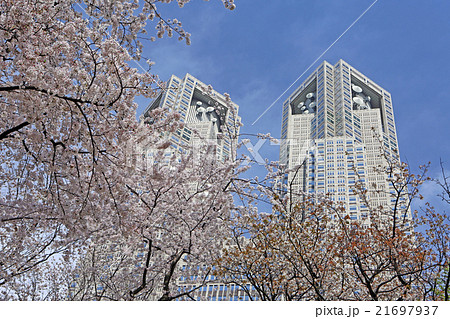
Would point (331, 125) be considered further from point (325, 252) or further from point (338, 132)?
point (325, 252)

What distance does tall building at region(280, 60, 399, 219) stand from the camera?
215 feet

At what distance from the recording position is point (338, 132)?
253ft

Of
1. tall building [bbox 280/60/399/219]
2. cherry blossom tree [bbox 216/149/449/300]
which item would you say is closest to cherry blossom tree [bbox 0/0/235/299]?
cherry blossom tree [bbox 216/149/449/300]

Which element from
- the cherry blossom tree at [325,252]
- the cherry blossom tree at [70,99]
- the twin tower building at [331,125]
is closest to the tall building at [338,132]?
the twin tower building at [331,125]

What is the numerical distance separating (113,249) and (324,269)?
6132 mm

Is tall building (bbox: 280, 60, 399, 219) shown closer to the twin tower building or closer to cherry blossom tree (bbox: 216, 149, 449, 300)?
the twin tower building

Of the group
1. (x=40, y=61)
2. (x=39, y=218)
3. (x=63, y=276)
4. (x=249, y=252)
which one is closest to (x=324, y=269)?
(x=249, y=252)

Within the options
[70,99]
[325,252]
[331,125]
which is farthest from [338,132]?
[70,99]

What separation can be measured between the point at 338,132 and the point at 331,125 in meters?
2.60

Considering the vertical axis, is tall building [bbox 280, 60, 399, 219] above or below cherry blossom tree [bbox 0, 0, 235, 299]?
above

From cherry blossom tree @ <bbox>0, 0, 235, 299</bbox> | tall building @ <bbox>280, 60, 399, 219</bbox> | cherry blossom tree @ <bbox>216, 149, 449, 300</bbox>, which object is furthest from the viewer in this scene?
tall building @ <bbox>280, 60, 399, 219</bbox>

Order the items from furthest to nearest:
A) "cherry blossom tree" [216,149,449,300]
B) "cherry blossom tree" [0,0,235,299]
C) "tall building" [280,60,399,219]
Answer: "tall building" [280,60,399,219] < "cherry blossom tree" [216,149,449,300] < "cherry blossom tree" [0,0,235,299]

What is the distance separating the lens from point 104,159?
14.1 ft

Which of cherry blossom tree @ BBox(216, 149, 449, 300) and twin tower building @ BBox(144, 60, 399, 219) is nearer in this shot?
cherry blossom tree @ BBox(216, 149, 449, 300)
